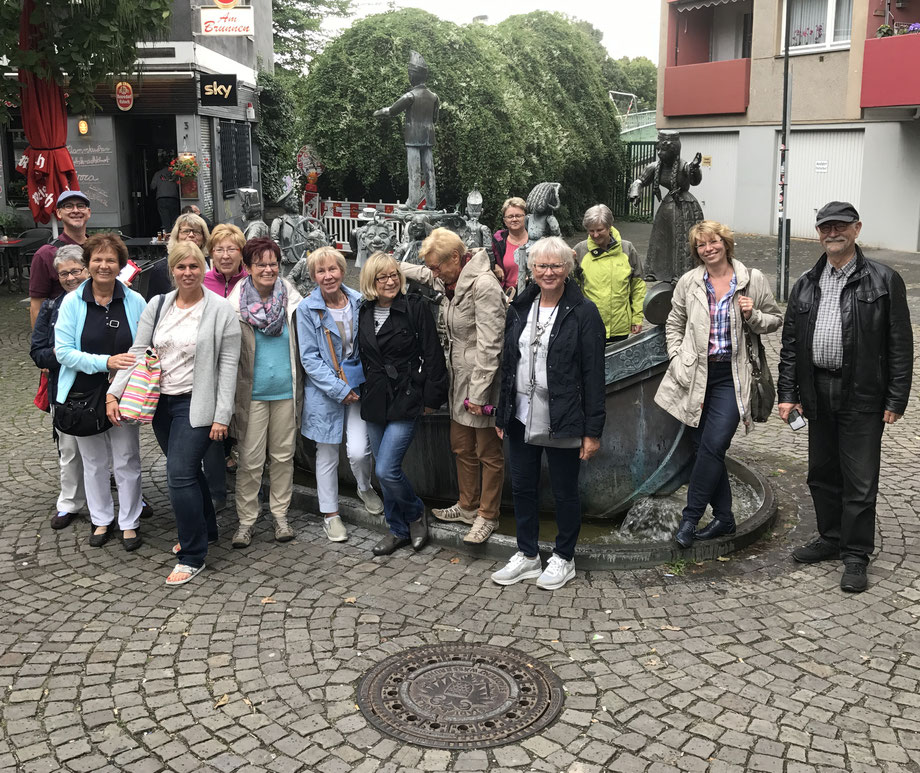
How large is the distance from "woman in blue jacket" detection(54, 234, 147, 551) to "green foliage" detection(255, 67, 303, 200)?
996 inches

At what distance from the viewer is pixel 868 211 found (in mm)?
22703

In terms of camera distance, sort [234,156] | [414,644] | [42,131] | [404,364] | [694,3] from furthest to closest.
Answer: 1. [694,3]
2. [234,156]
3. [42,131]
4. [404,364]
5. [414,644]

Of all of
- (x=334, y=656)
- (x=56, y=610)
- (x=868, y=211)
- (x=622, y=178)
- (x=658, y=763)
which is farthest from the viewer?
(x=622, y=178)

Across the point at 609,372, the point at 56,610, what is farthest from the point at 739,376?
the point at 56,610

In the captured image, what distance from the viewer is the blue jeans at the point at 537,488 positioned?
521 centimetres

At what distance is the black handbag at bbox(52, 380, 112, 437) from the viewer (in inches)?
229

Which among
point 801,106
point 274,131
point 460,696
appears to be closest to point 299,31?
point 274,131

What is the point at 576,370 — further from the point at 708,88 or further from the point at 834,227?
the point at 708,88

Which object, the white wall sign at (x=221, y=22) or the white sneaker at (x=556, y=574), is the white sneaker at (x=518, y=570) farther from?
the white wall sign at (x=221, y=22)

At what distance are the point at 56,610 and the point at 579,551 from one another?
9.07 feet

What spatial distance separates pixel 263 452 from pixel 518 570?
1706 millimetres

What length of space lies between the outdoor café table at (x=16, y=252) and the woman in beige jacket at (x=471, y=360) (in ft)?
40.0

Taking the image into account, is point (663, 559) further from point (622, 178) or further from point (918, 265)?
point (622, 178)

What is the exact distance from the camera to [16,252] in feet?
54.5
